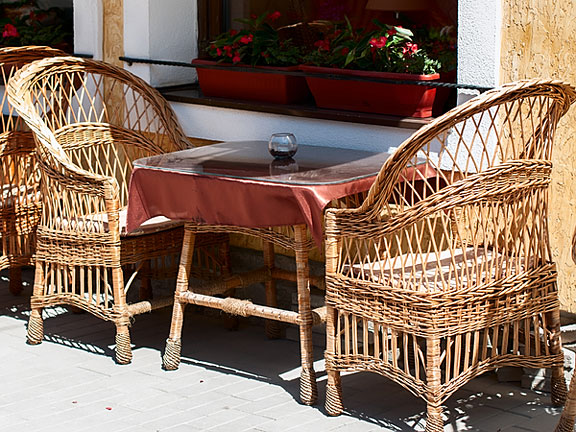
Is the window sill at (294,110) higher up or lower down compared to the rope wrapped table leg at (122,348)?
higher up

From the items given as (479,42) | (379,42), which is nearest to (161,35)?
(379,42)

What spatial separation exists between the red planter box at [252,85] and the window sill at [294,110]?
2.1 inches

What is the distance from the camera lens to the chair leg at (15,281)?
5570 mm

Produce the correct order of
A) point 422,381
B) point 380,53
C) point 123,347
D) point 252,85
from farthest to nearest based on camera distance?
point 252,85
point 380,53
point 123,347
point 422,381

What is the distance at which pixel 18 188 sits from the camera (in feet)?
17.0

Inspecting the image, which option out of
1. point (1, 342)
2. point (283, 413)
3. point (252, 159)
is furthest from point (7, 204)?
point (283, 413)

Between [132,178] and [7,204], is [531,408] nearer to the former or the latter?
[132,178]

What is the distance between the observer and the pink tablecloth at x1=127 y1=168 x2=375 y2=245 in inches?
152

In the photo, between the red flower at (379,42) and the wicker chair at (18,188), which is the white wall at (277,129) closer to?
the red flower at (379,42)

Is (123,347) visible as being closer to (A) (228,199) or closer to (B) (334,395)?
(A) (228,199)

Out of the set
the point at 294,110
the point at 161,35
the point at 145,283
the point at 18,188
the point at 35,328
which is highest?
the point at 161,35

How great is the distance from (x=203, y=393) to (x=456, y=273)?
3.87 ft

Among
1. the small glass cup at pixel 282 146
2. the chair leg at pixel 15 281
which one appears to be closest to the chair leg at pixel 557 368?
the small glass cup at pixel 282 146

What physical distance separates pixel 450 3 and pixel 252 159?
1.27 m
